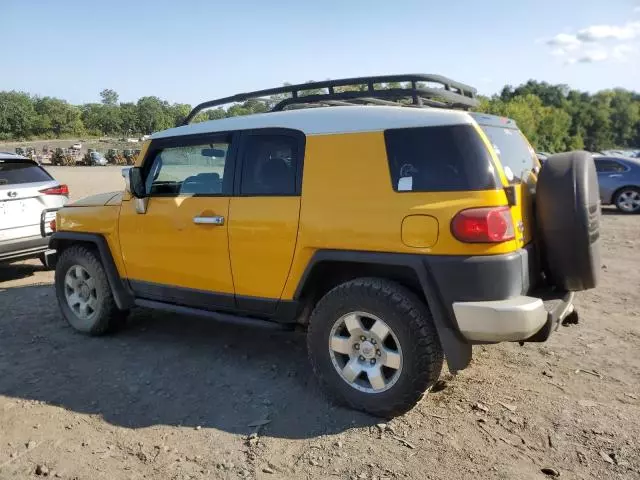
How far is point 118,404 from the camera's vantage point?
11.9ft

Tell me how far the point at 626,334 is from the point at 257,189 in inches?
135

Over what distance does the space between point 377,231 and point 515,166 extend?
1.07 meters

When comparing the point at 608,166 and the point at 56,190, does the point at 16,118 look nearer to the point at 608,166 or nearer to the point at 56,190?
the point at 56,190

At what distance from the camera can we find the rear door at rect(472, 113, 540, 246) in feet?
10.3

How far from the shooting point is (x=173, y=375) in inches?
160

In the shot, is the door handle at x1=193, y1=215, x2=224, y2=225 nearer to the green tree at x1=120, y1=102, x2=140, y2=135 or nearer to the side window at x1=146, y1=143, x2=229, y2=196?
the side window at x1=146, y1=143, x2=229, y2=196

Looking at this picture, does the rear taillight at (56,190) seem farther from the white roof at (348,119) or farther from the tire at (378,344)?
the tire at (378,344)

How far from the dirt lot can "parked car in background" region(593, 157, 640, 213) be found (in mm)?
9591

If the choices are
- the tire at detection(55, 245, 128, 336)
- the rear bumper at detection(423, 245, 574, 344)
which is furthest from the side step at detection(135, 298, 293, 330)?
the rear bumper at detection(423, 245, 574, 344)

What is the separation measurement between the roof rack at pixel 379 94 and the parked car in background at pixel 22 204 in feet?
11.6

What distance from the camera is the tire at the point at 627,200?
Answer: 13133mm

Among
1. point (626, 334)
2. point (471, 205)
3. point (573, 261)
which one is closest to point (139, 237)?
point (471, 205)

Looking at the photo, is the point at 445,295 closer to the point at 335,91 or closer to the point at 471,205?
the point at 471,205

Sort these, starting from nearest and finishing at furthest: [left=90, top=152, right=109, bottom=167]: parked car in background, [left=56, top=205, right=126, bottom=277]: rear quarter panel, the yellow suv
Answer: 1. the yellow suv
2. [left=56, top=205, right=126, bottom=277]: rear quarter panel
3. [left=90, top=152, right=109, bottom=167]: parked car in background
